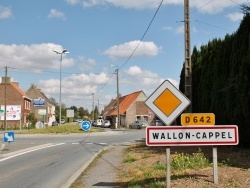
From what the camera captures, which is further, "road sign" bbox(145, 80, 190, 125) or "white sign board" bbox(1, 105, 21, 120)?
"white sign board" bbox(1, 105, 21, 120)

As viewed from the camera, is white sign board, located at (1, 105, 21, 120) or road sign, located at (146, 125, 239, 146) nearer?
road sign, located at (146, 125, 239, 146)

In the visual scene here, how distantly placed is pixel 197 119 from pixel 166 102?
0.77m

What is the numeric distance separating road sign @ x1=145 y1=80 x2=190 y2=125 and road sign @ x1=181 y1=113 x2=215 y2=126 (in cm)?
43

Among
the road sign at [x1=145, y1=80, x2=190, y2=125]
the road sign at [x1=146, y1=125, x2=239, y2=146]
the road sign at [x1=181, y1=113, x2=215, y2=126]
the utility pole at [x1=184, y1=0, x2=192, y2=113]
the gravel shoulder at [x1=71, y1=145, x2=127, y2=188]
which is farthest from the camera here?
the utility pole at [x1=184, y1=0, x2=192, y2=113]

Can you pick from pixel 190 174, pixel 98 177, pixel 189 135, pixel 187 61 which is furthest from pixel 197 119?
pixel 187 61

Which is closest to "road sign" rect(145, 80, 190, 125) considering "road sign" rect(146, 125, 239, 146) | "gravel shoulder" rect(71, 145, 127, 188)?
"road sign" rect(146, 125, 239, 146)

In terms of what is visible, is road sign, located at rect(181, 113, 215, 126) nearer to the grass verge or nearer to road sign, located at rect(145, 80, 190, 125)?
road sign, located at rect(145, 80, 190, 125)

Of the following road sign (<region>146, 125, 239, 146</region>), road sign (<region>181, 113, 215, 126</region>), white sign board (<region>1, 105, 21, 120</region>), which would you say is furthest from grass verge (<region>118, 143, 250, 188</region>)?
white sign board (<region>1, 105, 21, 120</region>)

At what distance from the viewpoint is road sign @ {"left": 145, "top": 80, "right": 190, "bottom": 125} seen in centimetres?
758

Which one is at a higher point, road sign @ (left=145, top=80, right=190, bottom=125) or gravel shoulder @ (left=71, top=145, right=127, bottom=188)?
road sign @ (left=145, top=80, right=190, bottom=125)

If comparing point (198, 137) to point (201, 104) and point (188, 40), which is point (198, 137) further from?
point (201, 104)

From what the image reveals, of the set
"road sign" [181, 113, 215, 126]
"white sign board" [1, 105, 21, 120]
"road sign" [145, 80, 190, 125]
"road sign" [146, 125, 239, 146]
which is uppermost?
"white sign board" [1, 105, 21, 120]

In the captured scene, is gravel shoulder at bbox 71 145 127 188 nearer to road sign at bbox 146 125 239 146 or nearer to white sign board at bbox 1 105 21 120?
road sign at bbox 146 125 239 146

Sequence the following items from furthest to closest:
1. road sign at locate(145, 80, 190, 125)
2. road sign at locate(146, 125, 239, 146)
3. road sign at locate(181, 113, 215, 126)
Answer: road sign at locate(181, 113, 215, 126)
road sign at locate(146, 125, 239, 146)
road sign at locate(145, 80, 190, 125)
